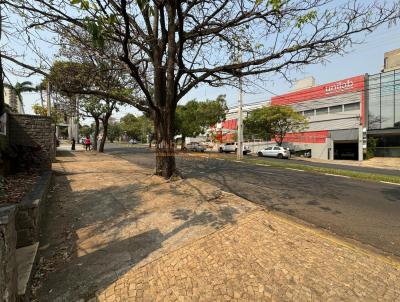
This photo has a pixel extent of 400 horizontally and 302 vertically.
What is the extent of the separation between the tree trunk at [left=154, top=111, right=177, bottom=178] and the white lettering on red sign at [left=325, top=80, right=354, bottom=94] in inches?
1158

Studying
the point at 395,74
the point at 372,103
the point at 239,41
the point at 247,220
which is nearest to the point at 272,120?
the point at 372,103

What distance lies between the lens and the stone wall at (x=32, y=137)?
25.7 feet

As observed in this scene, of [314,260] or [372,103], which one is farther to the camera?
[372,103]

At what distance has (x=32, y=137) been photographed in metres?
8.20

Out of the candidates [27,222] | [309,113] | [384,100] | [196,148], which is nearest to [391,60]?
[384,100]

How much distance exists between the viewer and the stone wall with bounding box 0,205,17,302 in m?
2.18

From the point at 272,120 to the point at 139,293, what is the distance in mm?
30580

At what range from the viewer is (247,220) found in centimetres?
498

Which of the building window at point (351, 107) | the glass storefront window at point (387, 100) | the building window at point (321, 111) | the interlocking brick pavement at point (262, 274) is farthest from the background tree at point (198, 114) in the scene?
the interlocking brick pavement at point (262, 274)

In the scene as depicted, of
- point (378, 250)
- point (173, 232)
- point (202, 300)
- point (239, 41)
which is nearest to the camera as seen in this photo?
point (202, 300)

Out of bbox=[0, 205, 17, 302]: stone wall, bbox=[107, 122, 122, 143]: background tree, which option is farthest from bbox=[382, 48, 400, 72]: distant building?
bbox=[107, 122, 122, 143]: background tree

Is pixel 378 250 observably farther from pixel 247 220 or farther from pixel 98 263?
pixel 98 263

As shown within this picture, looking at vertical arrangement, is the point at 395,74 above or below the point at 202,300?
above

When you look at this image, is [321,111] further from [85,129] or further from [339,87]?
[85,129]
